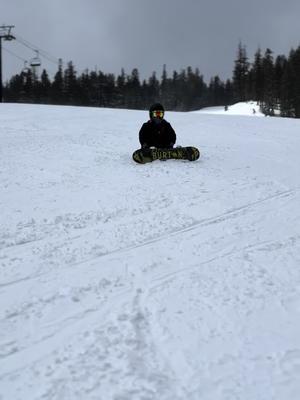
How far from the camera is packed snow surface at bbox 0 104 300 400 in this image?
2.92 metres

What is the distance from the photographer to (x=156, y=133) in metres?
10.5

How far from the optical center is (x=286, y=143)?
12.6 metres

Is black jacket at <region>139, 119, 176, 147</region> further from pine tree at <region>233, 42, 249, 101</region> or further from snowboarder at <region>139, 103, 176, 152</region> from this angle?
pine tree at <region>233, 42, 249, 101</region>

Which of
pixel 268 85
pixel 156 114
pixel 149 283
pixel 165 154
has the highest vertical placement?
pixel 268 85

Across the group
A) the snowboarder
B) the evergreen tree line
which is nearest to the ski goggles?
the snowboarder

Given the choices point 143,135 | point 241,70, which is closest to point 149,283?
point 143,135

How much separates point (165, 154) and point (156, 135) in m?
0.88

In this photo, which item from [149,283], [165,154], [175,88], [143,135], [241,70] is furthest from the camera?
[175,88]

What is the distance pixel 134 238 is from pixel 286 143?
8.44m

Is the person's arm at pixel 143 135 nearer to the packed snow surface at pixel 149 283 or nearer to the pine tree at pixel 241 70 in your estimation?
the packed snow surface at pixel 149 283

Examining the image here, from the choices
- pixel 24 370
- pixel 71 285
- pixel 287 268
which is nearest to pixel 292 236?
pixel 287 268

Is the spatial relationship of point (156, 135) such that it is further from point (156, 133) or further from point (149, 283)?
point (149, 283)

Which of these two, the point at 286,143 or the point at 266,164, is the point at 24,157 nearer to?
the point at 266,164

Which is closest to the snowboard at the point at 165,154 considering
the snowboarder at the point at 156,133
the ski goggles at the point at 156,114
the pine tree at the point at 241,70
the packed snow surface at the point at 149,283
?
the packed snow surface at the point at 149,283
